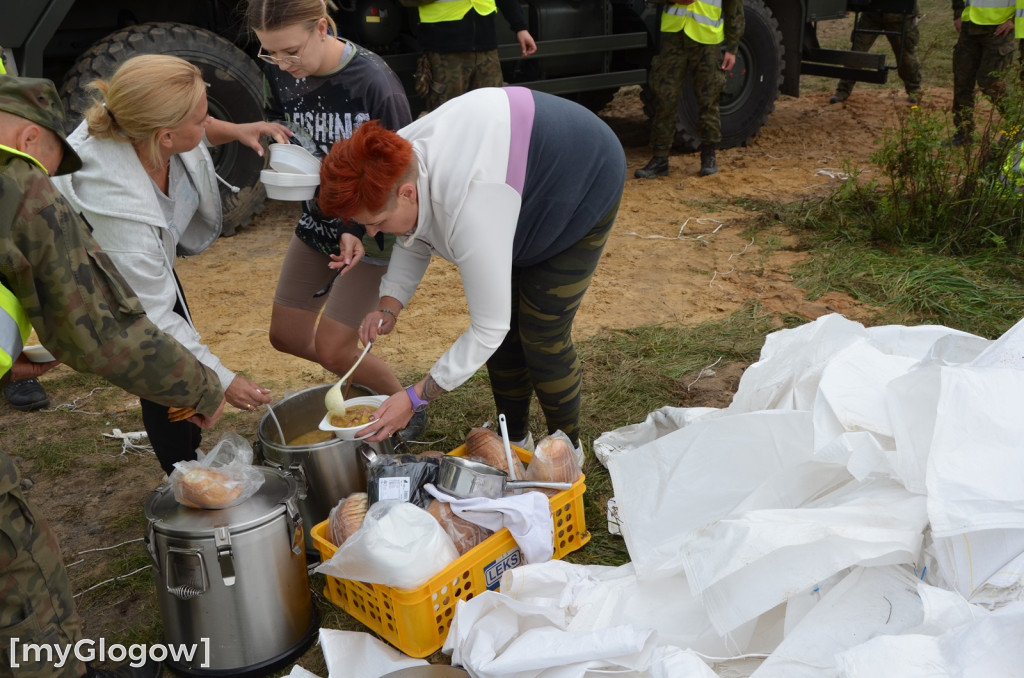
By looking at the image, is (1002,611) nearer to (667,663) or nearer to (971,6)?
(667,663)

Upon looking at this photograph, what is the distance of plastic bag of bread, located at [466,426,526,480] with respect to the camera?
265cm

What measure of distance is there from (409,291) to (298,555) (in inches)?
33.0

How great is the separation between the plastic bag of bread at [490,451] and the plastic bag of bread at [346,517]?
14.9 inches

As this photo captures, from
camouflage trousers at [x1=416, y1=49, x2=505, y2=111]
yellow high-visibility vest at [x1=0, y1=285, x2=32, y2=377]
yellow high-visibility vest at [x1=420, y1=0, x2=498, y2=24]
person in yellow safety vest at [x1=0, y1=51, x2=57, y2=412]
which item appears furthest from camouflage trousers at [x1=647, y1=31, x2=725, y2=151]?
yellow high-visibility vest at [x1=0, y1=285, x2=32, y2=377]

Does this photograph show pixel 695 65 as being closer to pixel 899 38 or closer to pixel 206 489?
pixel 899 38

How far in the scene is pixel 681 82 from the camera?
6508mm

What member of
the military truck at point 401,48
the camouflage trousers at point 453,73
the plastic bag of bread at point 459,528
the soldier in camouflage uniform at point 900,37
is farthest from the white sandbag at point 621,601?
the soldier in camouflage uniform at point 900,37

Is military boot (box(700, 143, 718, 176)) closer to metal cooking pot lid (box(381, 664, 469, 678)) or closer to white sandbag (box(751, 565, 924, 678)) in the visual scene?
white sandbag (box(751, 565, 924, 678))

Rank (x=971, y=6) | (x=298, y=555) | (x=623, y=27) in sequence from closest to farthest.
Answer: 1. (x=298, y=555)
2. (x=971, y=6)
3. (x=623, y=27)

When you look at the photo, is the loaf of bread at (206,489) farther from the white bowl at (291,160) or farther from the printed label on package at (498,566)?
the white bowl at (291,160)

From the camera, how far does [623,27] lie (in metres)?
7.00

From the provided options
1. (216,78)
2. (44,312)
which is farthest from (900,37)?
(44,312)

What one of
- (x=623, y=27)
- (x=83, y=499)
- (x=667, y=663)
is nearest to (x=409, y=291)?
(x=667, y=663)

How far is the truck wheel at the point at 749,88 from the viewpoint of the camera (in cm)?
713
